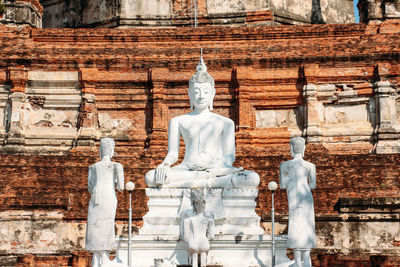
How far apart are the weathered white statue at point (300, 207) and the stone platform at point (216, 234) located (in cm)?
36

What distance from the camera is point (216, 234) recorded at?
10422mm

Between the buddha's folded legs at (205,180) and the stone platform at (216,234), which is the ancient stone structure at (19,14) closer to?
the buddha's folded legs at (205,180)

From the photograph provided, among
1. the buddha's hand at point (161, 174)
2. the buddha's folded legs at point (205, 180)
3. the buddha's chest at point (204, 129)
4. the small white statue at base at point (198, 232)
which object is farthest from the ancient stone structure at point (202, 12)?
the small white statue at base at point (198, 232)

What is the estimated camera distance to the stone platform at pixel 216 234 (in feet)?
33.7

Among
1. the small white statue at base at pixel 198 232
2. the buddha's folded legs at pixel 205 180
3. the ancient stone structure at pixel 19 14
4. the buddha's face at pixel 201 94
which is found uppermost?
the ancient stone structure at pixel 19 14

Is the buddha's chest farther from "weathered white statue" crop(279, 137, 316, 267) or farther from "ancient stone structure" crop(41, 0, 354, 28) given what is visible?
"ancient stone structure" crop(41, 0, 354, 28)

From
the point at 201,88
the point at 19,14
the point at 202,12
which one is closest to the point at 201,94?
the point at 201,88

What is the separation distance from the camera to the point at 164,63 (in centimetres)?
1948

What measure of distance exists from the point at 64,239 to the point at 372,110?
904 cm

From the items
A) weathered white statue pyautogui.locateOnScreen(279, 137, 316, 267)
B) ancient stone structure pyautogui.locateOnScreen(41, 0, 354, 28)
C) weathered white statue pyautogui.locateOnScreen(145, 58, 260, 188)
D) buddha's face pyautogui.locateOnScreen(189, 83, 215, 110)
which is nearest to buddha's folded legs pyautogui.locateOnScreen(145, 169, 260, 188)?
weathered white statue pyautogui.locateOnScreen(145, 58, 260, 188)

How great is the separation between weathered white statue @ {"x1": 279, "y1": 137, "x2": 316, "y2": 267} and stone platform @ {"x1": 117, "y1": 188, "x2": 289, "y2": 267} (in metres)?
0.36

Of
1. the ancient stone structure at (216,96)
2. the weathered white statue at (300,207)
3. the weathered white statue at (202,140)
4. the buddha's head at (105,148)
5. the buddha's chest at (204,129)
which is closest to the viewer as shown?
the weathered white statue at (300,207)

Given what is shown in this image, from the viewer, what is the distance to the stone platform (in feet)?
33.7

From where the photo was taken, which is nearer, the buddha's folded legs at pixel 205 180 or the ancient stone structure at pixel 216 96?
the buddha's folded legs at pixel 205 180
